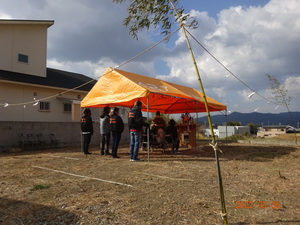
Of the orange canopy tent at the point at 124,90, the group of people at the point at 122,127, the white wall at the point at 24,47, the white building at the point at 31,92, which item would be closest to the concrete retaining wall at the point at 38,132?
the white building at the point at 31,92

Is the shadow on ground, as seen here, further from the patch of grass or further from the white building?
the white building

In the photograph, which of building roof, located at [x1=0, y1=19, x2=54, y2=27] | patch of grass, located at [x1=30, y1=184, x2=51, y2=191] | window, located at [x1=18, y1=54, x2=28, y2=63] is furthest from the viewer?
window, located at [x1=18, y1=54, x2=28, y2=63]

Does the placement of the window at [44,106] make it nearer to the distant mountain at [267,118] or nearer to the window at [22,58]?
the window at [22,58]

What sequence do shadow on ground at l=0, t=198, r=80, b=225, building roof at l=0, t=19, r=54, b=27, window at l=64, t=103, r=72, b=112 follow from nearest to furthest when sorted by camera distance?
shadow on ground at l=0, t=198, r=80, b=225
building roof at l=0, t=19, r=54, b=27
window at l=64, t=103, r=72, b=112

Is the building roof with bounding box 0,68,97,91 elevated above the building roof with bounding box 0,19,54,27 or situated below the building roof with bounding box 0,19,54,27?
below

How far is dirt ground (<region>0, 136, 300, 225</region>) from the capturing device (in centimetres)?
314

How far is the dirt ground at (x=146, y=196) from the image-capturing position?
3.14 metres

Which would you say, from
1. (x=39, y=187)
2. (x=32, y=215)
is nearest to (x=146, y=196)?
(x=32, y=215)

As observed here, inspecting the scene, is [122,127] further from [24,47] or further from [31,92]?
[24,47]

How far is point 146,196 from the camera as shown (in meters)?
3.97

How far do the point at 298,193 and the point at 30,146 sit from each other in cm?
1044

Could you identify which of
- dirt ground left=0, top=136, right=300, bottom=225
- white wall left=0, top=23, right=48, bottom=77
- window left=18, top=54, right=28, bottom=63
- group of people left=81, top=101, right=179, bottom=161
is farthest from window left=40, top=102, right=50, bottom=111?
dirt ground left=0, top=136, right=300, bottom=225

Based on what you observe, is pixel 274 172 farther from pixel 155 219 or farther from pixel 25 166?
pixel 25 166

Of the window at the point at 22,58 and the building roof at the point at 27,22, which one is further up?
the building roof at the point at 27,22
